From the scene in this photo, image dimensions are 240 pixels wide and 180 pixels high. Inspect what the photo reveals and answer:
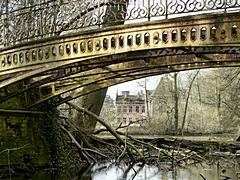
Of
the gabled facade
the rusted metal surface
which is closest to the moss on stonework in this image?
the rusted metal surface

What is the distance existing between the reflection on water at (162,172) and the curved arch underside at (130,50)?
3149 millimetres

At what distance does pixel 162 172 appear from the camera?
625 inches

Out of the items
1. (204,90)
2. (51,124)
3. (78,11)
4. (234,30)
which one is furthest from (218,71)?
(234,30)

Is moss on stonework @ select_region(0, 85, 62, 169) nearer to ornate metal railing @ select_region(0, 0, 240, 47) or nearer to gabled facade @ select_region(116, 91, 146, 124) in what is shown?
ornate metal railing @ select_region(0, 0, 240, 47)

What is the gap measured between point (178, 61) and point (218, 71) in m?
19.9

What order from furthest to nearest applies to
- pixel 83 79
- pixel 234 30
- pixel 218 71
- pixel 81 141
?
1. pixel 218 71
2. pixel 81 141
3. pixel 83 79
4. pixel 234 30

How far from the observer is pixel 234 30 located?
847 cm

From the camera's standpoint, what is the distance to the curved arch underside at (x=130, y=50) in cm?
873

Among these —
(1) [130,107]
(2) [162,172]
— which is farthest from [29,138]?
(1) [130,107]

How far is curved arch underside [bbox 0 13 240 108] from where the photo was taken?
8727 mm

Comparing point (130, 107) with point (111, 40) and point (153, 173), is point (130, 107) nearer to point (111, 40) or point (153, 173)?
point (153, 173)

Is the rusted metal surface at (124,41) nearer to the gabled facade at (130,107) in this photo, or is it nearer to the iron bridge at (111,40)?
the iron bridge at (111,40)

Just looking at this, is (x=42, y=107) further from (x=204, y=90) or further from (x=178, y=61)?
(x=204, y=90)

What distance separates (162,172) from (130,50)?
7263mm
